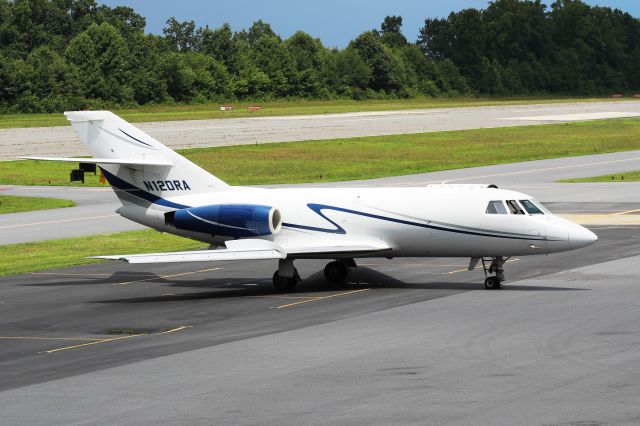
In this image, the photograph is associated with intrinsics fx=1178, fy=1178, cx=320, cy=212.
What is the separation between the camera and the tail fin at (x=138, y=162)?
3912 centimetres

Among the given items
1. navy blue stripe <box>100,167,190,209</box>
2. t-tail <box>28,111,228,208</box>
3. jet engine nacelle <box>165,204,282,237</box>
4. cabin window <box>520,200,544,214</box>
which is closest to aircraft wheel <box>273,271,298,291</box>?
jet engine nacelle <box>165,204,282,237</box>

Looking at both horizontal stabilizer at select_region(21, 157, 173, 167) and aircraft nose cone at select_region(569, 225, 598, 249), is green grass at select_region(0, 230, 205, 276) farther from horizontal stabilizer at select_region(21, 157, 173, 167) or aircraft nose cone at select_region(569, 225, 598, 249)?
aircraft nose cone at select_region(569, 225, 598, 249)

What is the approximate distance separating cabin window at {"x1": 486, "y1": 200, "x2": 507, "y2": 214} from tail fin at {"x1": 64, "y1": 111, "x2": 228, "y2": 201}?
30.0ft

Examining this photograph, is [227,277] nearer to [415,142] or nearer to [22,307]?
[22,307]

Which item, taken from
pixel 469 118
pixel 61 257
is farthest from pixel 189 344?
pixel 469 118

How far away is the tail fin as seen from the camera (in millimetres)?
39125

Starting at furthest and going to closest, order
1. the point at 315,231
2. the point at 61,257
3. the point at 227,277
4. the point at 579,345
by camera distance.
→ the point at 61,257
the point at 227,277
the point at 315,231
the point at 579,345

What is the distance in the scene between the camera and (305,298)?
35.9 metres

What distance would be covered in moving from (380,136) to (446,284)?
80.1 metres

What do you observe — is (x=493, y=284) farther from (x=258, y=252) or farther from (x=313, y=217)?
(x=258, y=252)

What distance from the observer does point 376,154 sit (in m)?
99.6

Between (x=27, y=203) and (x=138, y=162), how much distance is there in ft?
103

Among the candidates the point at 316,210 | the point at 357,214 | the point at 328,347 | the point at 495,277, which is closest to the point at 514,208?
the point at 495,277

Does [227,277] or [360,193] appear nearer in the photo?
[360,193]
